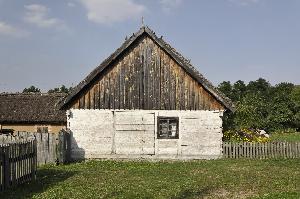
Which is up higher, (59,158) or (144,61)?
(144,61)

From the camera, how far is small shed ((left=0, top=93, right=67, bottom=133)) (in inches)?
1302

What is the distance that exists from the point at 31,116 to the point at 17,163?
1973 cm

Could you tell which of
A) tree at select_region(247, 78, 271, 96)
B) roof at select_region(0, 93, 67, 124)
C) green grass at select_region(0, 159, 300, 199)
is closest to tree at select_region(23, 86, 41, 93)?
tree at select_region(247, 78, 271, 96)

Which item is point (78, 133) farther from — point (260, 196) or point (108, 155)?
point (260, 196)

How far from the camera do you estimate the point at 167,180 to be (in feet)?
51.9

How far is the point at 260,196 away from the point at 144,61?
11606 mm

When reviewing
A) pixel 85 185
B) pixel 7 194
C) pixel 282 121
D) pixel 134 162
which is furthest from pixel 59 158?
pixel 282 121

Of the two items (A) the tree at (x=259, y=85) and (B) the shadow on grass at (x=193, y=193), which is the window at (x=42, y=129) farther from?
(A) the tree at (x=259, y=85)

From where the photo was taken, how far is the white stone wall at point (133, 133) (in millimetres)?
22406

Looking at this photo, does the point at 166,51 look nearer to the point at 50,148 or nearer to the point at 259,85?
the point at 50,148

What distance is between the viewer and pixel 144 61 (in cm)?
2245

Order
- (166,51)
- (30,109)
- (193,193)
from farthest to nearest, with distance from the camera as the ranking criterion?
(30,109), (166,51), (193,193)

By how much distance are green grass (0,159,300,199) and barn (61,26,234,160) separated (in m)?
1.25

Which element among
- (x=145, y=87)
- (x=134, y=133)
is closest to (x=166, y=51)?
(x=145, y=87)
